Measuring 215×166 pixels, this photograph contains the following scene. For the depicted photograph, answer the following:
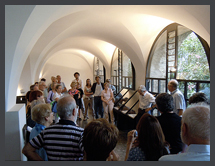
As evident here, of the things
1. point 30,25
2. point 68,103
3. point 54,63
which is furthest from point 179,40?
point 54,63

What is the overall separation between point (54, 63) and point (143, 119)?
1689 cm

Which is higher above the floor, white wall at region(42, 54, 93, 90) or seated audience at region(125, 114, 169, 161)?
white wall at region(42, 54, 93, 90)

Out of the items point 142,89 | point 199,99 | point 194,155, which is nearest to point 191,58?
point 142,89

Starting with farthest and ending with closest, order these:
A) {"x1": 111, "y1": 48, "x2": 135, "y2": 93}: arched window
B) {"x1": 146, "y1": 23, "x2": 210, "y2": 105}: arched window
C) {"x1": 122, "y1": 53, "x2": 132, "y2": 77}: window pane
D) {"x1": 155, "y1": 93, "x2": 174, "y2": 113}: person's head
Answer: {"x1": 122, "y1": 53, "x2": 132, "y2": 77}: window pane < {"x1": 111, "y1": 48, "x2": 135, "y2": 93}: arched window < {"x1": 146, "y1": 23, "x2": 210, "y2": 105}: arched window < {"x1": 155, "y1": 93, "x2": 174, "y2": 113}: person's head

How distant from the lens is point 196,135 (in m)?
1.19

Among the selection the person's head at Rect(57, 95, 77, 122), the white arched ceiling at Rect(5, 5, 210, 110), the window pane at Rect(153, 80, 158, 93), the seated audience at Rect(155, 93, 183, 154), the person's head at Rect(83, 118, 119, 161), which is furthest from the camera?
the window pane at Rect(153, 80, 158, 93)

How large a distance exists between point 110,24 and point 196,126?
17.8 feet

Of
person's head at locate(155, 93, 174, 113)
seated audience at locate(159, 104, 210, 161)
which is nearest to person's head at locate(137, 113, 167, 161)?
seated audience at locate(159, 104, 210, 161)

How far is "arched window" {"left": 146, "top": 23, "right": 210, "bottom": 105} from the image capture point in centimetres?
430

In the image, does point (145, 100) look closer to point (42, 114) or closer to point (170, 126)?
point (170, 126)

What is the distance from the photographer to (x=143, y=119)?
4.81 ft

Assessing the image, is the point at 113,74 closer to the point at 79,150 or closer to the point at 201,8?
the point at 201,8

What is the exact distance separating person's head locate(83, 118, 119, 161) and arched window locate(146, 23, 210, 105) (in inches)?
145

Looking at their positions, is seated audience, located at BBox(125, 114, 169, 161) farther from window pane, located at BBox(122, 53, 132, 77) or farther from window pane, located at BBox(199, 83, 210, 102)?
window pane, located at BBox(122, 53, 132, 77)
